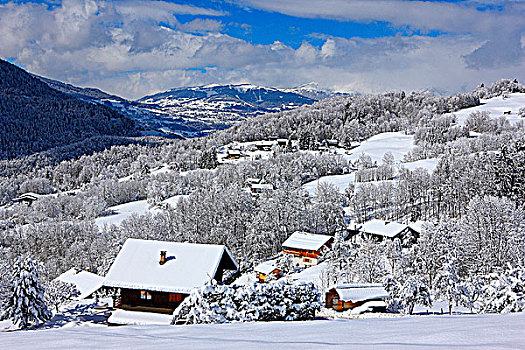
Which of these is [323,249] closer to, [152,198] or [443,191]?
[443,191]

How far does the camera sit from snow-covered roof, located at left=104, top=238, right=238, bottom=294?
21422 mm

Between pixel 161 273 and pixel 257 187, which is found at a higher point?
pixel 257 187

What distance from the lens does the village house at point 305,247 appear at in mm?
53312

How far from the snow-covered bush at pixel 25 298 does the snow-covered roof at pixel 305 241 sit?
3757cm

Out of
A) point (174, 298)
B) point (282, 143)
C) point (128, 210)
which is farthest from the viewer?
point (282, 143)

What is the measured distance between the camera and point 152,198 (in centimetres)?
8981

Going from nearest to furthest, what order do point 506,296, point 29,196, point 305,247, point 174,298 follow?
point 506,296 → point 174,298 → point 305,247 → point 29,196

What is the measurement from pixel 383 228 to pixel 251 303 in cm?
5208

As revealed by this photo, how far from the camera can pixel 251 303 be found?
10.5 m

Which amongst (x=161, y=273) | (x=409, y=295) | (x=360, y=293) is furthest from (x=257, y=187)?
(x=409, y=295)

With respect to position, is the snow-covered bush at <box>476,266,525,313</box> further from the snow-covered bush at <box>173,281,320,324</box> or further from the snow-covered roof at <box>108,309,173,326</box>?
the snow-covered roof at <box>108,309,173,326</box>

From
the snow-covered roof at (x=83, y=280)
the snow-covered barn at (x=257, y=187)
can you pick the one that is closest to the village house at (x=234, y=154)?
→ the snow-covered barn at (x=257, y=187)

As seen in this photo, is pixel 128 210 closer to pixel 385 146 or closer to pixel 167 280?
pixel 167 280

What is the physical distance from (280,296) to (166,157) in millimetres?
135396
